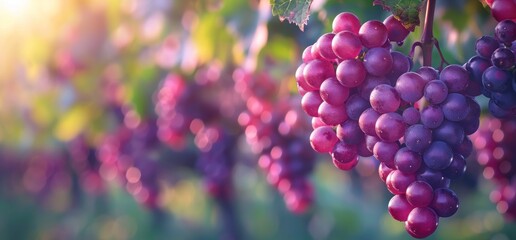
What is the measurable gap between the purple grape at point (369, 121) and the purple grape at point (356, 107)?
2cm

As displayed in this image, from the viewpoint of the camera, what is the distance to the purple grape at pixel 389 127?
0.75 meters

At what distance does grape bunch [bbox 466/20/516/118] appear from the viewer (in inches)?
30.6

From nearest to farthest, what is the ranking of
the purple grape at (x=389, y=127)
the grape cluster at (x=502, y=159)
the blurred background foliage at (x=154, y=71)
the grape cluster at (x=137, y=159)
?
the purple grape at (x=389, y=127)
the grape cluster at (x=502, y=159)
the blurred background foliage at (x=154, y=71)
the grape cluster at (x=137, y=159)

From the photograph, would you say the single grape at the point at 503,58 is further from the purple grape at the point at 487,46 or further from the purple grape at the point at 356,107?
the purple grape at the point at 356,107

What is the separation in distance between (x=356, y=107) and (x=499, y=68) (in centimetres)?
18

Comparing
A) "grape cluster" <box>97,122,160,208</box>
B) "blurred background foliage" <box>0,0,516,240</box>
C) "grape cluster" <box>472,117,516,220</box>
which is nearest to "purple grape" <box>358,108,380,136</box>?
"blurred background foliage" <box>0,0,516,240</box>

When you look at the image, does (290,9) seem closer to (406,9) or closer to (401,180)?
(406,9)

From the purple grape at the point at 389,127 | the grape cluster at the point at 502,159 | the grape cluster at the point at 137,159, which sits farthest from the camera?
the grape cluster at the point at 137,159

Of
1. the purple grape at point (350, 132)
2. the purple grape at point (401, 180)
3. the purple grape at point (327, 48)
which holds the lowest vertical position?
the purple grape at point (401, 180)

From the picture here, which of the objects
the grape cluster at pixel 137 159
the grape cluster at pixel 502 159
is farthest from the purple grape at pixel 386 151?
the grape cluster at pixel 137 159

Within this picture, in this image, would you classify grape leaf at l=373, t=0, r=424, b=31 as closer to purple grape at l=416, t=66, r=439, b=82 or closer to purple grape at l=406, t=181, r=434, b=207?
purple grape at l=416, t=66, r=439, b=82

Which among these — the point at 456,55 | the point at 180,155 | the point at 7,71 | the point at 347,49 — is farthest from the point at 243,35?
the point at 7,71

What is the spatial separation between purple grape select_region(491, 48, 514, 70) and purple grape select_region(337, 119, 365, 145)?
186 mm

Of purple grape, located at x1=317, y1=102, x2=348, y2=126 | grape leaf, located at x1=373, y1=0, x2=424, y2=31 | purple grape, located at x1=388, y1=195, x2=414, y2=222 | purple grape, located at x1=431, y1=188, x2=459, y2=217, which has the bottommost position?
purple grape, located at x1=388, y1=195, x2=414, y2=222
